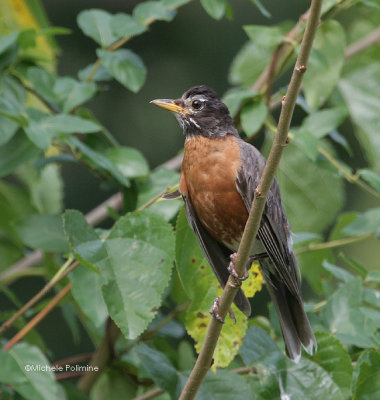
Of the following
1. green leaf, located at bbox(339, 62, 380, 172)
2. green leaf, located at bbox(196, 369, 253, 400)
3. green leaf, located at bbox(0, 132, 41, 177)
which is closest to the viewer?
green leaf, located at bbox(196, 369, 253, 400)

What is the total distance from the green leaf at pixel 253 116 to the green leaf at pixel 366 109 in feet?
3.15

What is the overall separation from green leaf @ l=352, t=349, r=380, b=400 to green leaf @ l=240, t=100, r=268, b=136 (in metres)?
1.16

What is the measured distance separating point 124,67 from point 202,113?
46 centimetres

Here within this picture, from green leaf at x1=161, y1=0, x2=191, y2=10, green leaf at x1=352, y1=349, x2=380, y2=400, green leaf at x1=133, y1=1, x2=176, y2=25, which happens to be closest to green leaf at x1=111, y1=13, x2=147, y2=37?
green leaf at x1=133, y1=1, x2=176, y2=25

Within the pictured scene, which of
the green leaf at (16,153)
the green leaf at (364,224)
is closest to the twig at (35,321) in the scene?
the green leaf at (16,153)

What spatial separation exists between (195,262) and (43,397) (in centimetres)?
86

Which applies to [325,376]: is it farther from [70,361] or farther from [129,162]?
[129,162]

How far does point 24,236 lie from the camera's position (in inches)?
132

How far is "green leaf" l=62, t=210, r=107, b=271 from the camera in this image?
9.58 ft

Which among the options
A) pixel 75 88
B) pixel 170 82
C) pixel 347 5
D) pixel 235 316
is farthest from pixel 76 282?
pixel 170 82

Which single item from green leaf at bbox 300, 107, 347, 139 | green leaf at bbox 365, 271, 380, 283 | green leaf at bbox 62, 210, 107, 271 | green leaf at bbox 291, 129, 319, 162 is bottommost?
green leaf at bbox 365, 271, 380, 283

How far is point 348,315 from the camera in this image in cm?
314

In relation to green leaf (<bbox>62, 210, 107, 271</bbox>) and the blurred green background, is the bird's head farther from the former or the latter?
the blurred green background

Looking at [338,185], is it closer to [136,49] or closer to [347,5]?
[347,5]
